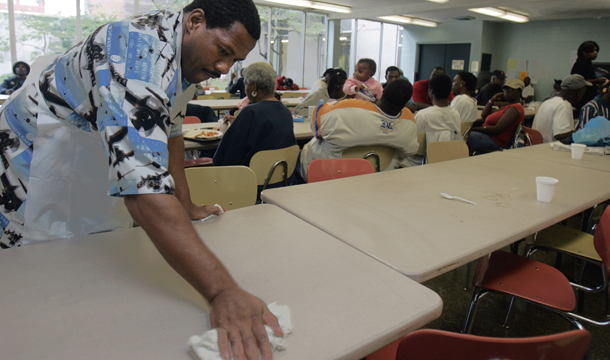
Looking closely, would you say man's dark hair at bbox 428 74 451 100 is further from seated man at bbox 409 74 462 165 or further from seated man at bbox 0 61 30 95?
seated man at bbox 0 61 30 95

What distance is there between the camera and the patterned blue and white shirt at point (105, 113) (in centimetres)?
82

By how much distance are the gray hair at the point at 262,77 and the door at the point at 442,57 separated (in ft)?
36.2

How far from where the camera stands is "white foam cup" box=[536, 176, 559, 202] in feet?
5.50

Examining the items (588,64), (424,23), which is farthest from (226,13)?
(424,23)

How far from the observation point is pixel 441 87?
3686mm

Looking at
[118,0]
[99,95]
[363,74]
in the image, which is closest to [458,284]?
[99,95]

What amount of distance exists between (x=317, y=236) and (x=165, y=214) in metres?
0.56

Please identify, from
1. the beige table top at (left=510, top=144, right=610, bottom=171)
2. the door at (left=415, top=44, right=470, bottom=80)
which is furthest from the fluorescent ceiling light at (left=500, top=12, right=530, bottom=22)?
the beige table top at (left=510, top=144, right=610, bottom=171)

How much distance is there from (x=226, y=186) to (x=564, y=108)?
4007 millimetres

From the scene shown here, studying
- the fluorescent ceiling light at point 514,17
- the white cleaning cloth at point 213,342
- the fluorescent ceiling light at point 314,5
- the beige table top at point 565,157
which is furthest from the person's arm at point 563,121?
the fluorescent ceiling light at point 514,17

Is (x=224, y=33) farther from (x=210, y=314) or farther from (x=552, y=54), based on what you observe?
(x=552, y=54)

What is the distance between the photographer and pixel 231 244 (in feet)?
3.88

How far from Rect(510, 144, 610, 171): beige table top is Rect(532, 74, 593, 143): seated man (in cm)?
140

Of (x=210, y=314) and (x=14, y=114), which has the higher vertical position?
(x=14, y=114)
